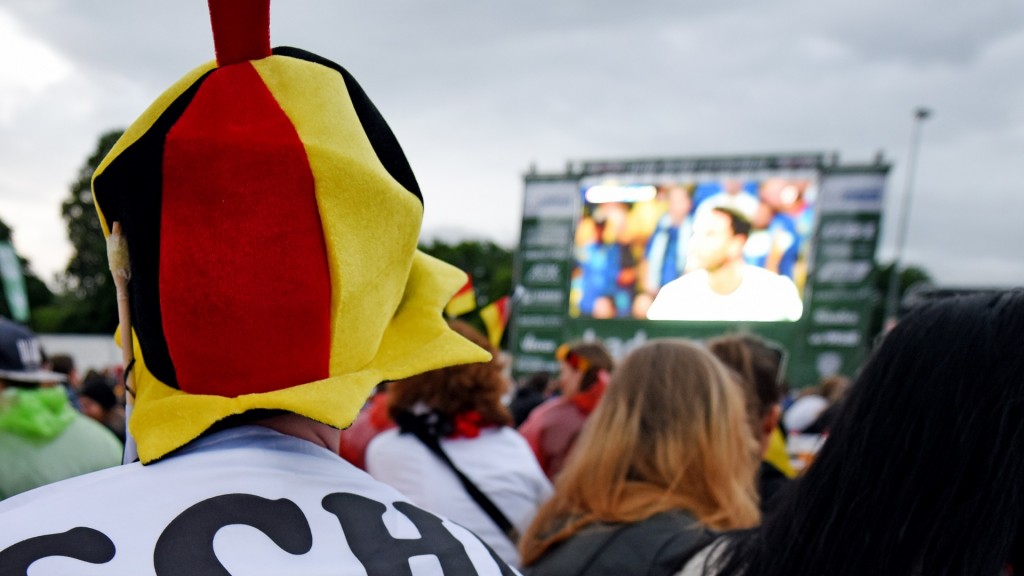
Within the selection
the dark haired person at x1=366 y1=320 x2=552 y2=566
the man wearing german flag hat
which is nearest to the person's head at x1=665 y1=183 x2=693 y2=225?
the dark haired person at x1=366 y1=320 x2=552 y2=566

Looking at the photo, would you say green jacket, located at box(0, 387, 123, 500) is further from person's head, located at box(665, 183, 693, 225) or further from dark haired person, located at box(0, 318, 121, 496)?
person's head, located at box(665, 183, 693, 225)

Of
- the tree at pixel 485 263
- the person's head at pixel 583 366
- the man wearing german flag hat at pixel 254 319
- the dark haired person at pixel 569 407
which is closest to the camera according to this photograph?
the man wearing german flag hat at pixel 254 319

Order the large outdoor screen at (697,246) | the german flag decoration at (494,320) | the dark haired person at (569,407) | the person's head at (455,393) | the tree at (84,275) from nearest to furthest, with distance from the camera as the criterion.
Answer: the person's head at (455,393) < the dark haired person at (569,407) < the german flag decoration at (494,320) < the large outdoor screen at (697,246) < the tree at (84,275)

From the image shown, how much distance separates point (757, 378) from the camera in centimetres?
281

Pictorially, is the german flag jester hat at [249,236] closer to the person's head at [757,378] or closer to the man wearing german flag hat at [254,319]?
the man wearing german flag hat at [254,319]

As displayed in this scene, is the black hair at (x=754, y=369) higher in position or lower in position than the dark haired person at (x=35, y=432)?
higher

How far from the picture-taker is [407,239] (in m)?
0.93

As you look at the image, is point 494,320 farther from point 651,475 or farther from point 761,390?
point 651,475

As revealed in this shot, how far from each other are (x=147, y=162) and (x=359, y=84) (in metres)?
0.28

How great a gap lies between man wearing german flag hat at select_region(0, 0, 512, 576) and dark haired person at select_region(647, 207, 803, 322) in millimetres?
12670

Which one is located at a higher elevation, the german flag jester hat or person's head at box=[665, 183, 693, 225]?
the german flag jester hat

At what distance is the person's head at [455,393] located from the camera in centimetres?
263

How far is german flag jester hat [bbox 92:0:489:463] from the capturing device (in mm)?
798

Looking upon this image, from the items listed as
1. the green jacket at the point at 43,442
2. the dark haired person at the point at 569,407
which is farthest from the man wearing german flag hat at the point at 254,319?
the dark haired person at the point at 569,407
